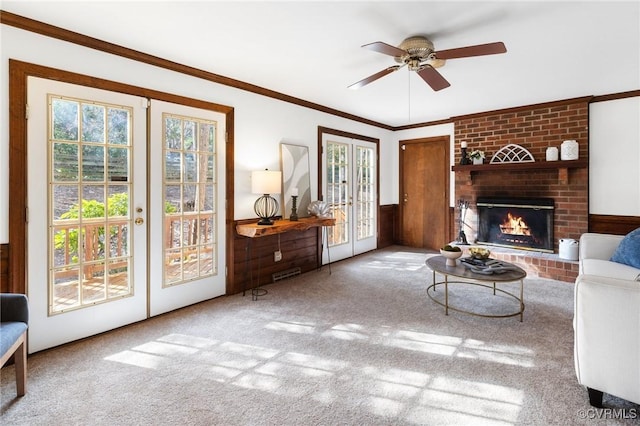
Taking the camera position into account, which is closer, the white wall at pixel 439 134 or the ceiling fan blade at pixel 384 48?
the ceiling fan blade at pixel 384 48

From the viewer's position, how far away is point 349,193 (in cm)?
536

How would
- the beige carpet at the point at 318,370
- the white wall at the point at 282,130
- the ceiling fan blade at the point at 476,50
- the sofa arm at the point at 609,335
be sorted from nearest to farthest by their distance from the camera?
1. the sofa arm at the point at 609,335
2. the beige carpet at the point at 318,370
3. the ceiling fan blade at the point at 476,50
4. the white wall at the point at 282,130

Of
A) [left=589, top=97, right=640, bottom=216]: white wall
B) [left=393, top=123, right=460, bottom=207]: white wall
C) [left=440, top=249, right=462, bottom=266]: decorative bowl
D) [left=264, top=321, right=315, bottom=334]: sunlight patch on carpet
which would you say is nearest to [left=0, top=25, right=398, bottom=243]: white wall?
[left=393, top=123, right=460, bottom=207]: white wall

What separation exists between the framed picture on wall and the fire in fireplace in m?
2.78

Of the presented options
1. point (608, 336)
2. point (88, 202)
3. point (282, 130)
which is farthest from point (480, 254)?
point (88, 202)

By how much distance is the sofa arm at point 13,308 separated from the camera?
183 cm

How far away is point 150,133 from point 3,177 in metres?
1.06

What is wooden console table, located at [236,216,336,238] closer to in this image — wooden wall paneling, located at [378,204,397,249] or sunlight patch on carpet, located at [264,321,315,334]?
sunlight patch on carpet, located at [264,321,315,334]

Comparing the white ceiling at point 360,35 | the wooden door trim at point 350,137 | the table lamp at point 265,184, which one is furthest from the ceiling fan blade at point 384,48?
the wooden door trim at point 350,137

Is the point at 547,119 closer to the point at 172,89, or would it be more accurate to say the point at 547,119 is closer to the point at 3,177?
the point at 172,89

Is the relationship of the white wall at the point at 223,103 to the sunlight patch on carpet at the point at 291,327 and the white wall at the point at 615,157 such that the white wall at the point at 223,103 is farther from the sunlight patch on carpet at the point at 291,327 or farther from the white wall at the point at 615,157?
the white wall at the point at 615,157

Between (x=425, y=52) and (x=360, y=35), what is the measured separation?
527mm

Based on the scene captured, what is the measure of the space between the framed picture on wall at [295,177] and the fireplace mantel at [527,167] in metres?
2.46

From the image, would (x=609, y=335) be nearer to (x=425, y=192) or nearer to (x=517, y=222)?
(x=517, y=222)
